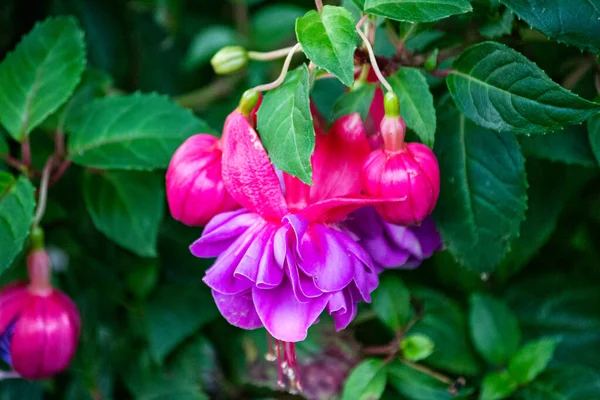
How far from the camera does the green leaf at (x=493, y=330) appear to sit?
2.68ft

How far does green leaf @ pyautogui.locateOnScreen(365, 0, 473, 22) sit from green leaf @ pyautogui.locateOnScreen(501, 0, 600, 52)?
2.7 inches

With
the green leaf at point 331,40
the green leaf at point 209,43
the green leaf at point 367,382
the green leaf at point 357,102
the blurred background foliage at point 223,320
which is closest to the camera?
the green leaf at point 331,40

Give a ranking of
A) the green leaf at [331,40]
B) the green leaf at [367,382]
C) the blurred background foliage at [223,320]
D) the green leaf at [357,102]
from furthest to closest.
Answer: the blurred background foliage at [223,320], the green leaf at [367,382], the green leaf at [357,102], the green leaf at [331,40]

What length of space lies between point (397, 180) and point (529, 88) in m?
0.13

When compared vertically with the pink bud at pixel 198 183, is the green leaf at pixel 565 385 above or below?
below

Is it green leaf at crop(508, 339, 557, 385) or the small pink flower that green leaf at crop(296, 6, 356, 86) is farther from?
green leaf at crop(508, 339, 557, 385)

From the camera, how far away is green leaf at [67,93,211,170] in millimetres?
741

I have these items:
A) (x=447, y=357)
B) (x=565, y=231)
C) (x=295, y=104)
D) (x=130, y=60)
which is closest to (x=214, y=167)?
(x=295, y=104)

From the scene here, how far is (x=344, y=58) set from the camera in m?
0.49

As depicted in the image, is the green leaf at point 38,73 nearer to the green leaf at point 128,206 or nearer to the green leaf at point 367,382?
the green leaf at point 128,206

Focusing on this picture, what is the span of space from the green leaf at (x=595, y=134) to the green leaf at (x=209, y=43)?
2.17 ft

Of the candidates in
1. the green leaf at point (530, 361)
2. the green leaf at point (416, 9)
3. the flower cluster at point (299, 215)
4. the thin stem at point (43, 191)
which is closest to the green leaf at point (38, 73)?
the thin stem at point (43, 191)

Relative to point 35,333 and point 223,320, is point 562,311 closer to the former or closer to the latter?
point 223,320

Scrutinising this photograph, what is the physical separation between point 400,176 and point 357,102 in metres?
0.12
